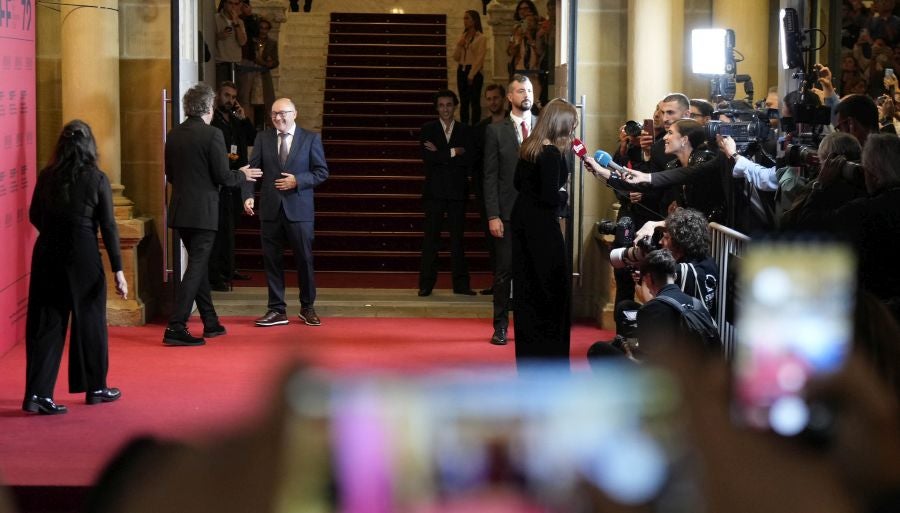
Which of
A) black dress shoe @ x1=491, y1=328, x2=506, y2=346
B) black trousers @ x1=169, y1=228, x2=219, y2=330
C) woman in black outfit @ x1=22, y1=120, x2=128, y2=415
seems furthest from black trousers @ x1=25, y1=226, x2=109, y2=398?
black dress shoe @ x1=491, y1=328, x2=506, y2=346

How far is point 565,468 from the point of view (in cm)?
85

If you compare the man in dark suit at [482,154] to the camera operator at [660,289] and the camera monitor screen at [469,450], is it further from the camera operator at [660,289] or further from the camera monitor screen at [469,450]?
the camera monitor screen at [469,450]

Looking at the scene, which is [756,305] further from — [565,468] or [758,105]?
[758,105]

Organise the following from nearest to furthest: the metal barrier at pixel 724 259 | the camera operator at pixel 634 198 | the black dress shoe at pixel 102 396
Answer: the metal barrier at pixel 724 259 < the black dress shoe at pixel 102 396 < the camera operator at pixel 634 198

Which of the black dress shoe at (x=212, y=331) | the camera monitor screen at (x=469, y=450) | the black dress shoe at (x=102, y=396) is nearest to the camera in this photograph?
the camera monitor screen at (x=469, y=450)

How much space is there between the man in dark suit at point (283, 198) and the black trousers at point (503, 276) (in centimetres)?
155

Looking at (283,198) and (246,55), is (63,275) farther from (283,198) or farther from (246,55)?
(246,55)

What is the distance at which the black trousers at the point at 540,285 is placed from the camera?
6637mm

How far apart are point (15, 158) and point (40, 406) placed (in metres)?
2.40

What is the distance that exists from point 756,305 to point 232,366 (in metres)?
7.35

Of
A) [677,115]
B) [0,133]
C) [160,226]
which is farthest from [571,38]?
[0,133]

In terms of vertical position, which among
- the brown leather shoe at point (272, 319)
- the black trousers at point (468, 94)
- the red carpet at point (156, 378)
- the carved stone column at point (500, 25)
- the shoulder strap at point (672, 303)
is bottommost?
the red carpet at point (156, 378)

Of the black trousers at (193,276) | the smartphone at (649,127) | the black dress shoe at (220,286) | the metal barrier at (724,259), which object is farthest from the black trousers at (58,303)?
the black dress shoe at (220,286)

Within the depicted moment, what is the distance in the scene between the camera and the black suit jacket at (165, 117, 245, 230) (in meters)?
9.04
